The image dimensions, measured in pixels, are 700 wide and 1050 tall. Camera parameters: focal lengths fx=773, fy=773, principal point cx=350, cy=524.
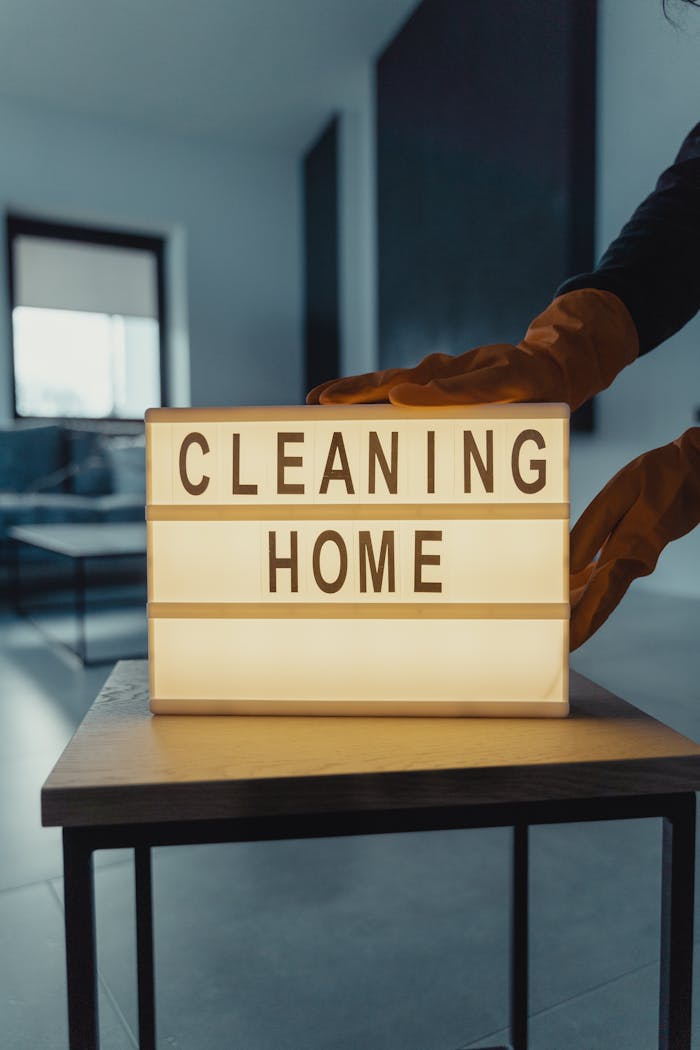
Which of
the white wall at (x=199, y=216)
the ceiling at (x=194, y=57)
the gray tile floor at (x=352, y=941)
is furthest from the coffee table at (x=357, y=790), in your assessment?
the white wall at (x=199, y=216)

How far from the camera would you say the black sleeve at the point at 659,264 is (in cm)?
64

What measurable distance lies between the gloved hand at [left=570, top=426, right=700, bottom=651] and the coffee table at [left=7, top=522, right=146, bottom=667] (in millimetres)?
1910

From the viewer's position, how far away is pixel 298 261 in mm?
5863

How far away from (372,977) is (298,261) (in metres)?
5.61

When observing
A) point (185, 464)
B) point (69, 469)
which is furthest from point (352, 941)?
point (69, 469)

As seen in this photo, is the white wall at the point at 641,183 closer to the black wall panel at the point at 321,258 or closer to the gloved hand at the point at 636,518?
the black wall panel at the point at 321,258

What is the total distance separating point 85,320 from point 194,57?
74.5 inches

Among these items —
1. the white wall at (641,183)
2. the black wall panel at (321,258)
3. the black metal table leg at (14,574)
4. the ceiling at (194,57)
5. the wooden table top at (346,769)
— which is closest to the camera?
the wooden table top at (346,769)

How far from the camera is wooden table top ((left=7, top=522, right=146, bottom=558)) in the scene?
2.35 meters

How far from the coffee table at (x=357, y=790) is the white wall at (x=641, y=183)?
114 inches

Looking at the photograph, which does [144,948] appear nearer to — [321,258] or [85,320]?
[321,258]

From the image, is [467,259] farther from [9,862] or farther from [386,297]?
[9,862]

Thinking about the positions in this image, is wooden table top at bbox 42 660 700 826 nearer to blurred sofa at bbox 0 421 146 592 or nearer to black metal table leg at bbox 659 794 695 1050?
black metal table leg at bbox 659 794 695 1050

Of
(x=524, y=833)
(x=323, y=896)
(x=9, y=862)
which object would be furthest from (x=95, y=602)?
(x=524, y=833)
